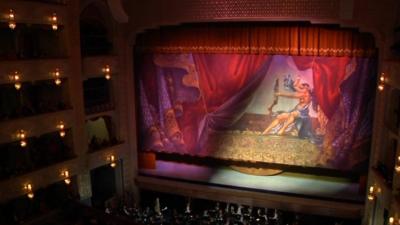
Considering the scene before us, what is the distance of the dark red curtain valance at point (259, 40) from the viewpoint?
14.5 metres

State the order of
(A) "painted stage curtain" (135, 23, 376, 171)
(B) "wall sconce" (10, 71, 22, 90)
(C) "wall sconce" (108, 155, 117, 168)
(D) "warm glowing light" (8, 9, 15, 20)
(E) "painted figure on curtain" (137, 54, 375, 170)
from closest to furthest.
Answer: (D) "warm glowing light" (8, 9, 15, 20), (B) "wall sconce" (10, 71, 22, 90), (A) "painted stage curtain" (135, 23, 376, 171), (E) "painted figure on curtain" (137, 54, 375, 170), (C) "wall sconce" (108, 155, 117, 168)

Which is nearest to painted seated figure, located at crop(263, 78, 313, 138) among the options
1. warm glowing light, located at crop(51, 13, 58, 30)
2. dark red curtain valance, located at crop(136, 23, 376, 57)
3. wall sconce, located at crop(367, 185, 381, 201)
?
dark red curtain valance, located at crop(136, 23, 376, 57)

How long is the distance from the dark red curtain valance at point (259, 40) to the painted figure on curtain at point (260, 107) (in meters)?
0.40

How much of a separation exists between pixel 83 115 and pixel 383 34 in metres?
10.6

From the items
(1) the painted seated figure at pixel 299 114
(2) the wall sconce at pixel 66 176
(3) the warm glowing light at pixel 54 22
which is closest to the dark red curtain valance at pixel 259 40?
(1) the painted seated figure at pixel 299 114

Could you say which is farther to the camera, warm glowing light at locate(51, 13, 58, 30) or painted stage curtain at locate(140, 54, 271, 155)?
painted stage curtain at locate(140, 54, 271, 155)

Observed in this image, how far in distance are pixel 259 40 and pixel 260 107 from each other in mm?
2616

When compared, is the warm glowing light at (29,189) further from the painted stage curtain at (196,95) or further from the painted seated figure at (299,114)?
the painted seated figure at (299,114)

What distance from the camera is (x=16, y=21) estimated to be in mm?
12422

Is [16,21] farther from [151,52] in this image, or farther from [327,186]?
[327,186]

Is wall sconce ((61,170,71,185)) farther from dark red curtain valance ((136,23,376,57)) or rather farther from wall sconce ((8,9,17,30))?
dark red curtain valance ((136,23,376,57))

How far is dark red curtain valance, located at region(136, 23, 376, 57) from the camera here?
14.5 metres

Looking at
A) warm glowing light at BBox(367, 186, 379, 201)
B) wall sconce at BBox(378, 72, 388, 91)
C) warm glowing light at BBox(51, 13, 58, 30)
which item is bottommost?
warm glowing light at BBox(367, 186, 379, 201)

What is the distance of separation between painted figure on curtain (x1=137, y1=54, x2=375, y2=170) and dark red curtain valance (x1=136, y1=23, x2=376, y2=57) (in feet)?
1.31
